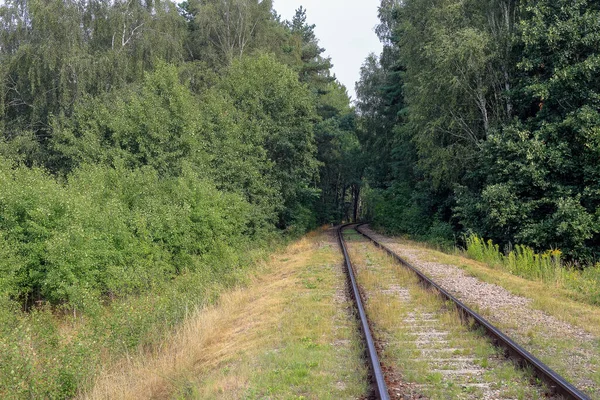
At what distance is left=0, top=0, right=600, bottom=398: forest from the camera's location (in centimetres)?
1195

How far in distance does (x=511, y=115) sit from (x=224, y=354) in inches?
742

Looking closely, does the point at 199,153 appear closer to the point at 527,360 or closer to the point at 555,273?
the point at 555,273

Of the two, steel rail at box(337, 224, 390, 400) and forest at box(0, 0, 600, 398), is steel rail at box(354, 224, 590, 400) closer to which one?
steel rail at box(337, 224, 390, 400)

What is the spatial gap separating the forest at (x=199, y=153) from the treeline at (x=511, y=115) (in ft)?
0.29

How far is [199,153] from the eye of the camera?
22125mm

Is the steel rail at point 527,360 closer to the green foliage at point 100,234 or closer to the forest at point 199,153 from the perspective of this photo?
the forest at point 199,153

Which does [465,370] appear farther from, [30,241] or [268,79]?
[268,79]

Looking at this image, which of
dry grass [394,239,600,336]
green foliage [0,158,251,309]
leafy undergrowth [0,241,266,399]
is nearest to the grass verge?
dry grass [394,239,600,336]

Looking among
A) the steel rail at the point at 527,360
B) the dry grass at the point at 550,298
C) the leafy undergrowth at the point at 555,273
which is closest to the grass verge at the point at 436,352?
the steel rail at the point at 527,360

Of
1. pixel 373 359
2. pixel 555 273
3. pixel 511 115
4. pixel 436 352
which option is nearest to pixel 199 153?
pixel 511 115

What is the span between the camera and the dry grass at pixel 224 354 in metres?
6.51

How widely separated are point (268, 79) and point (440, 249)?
13.6m

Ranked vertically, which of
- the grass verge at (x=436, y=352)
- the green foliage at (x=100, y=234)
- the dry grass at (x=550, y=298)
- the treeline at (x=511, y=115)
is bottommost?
the grass verge at (x=436, y=352)

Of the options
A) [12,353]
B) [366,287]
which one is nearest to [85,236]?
[12,353]
